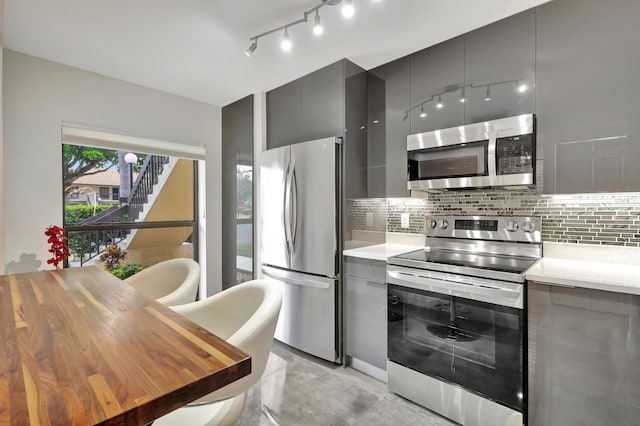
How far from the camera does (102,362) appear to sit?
75 centimetres

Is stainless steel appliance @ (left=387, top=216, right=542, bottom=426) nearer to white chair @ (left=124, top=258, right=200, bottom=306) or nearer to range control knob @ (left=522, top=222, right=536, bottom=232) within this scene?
range control knob @ (left=522, top=222, right=536, bottom=232)

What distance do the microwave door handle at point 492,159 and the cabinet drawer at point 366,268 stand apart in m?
0.89

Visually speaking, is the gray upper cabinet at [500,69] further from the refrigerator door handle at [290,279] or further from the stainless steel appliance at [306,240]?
the refrigerator door handle at [290,279]

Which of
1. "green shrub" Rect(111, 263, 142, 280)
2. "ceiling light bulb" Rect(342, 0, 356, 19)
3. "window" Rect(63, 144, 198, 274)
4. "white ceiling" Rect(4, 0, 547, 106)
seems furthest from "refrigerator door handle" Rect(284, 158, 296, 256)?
"green shrub" Rect(111, 263, 142, 280)

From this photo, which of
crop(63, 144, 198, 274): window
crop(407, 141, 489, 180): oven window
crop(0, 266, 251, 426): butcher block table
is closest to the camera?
crop(0, 266, 251, 426): butcher block table

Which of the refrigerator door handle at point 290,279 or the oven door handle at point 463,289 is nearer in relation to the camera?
the oven door handle at point 463,289

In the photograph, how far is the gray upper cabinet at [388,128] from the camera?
8.11 feet

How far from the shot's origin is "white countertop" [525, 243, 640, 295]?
1387 millimetres

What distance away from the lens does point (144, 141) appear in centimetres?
313

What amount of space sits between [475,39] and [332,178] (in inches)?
54.0

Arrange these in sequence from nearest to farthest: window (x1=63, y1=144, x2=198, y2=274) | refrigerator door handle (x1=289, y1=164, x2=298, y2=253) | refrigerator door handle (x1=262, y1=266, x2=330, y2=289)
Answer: refrigerator door handle (x1=262, y1=266, x2=330, y2=289) < refrigerator door handle (x1=289, y1=164, x2=298, y2=253) < window (x1=63, y1=144, x2=198, y2=274)

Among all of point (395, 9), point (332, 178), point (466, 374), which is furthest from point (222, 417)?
point (395, 9)

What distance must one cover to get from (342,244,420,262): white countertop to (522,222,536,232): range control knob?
0.80 metres

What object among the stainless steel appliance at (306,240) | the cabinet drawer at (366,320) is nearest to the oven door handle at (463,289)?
→ the cabinet drawer at (366,320)
